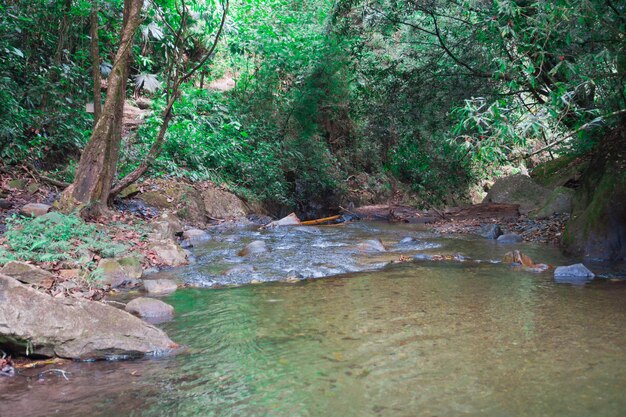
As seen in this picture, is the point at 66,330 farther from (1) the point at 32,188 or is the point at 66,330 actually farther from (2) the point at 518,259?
(1) the point at 32,188

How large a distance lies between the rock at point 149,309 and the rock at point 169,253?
2.21 metres

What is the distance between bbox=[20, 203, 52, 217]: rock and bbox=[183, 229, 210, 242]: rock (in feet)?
7.34

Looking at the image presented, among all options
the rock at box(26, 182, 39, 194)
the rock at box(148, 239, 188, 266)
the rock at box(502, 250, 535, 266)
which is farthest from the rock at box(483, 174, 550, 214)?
the rock at box(26, 182, 39, 194)

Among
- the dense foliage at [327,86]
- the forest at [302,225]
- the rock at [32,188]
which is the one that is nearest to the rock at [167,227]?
the forest at [302,225]

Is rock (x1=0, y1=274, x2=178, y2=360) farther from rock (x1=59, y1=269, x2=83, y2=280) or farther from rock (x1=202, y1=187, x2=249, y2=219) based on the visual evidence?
rock (x1=202, y1=187, x2=249, y2=219)

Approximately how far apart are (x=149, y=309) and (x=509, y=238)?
669cm

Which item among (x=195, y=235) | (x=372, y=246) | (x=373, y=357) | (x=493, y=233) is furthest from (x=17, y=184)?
(x=493, y=233)

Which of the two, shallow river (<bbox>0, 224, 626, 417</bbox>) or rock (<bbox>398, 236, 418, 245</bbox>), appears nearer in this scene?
shallow river (<bbox>0, 224, 626, 417</bbox>)

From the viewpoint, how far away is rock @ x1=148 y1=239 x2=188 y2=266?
6586 mm

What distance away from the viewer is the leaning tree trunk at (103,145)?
24.4ft

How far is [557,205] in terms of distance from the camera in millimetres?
10273

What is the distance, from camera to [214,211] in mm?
11352

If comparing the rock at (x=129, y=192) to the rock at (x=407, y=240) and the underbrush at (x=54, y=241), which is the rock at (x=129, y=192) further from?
the rock at (x=407, y=240)

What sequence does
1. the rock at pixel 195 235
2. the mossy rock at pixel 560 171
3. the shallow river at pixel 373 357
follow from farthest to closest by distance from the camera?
the mossy rock at pixel 560 171 → the rock at pixel 195 235 → the shallow river at pixel 373 357
